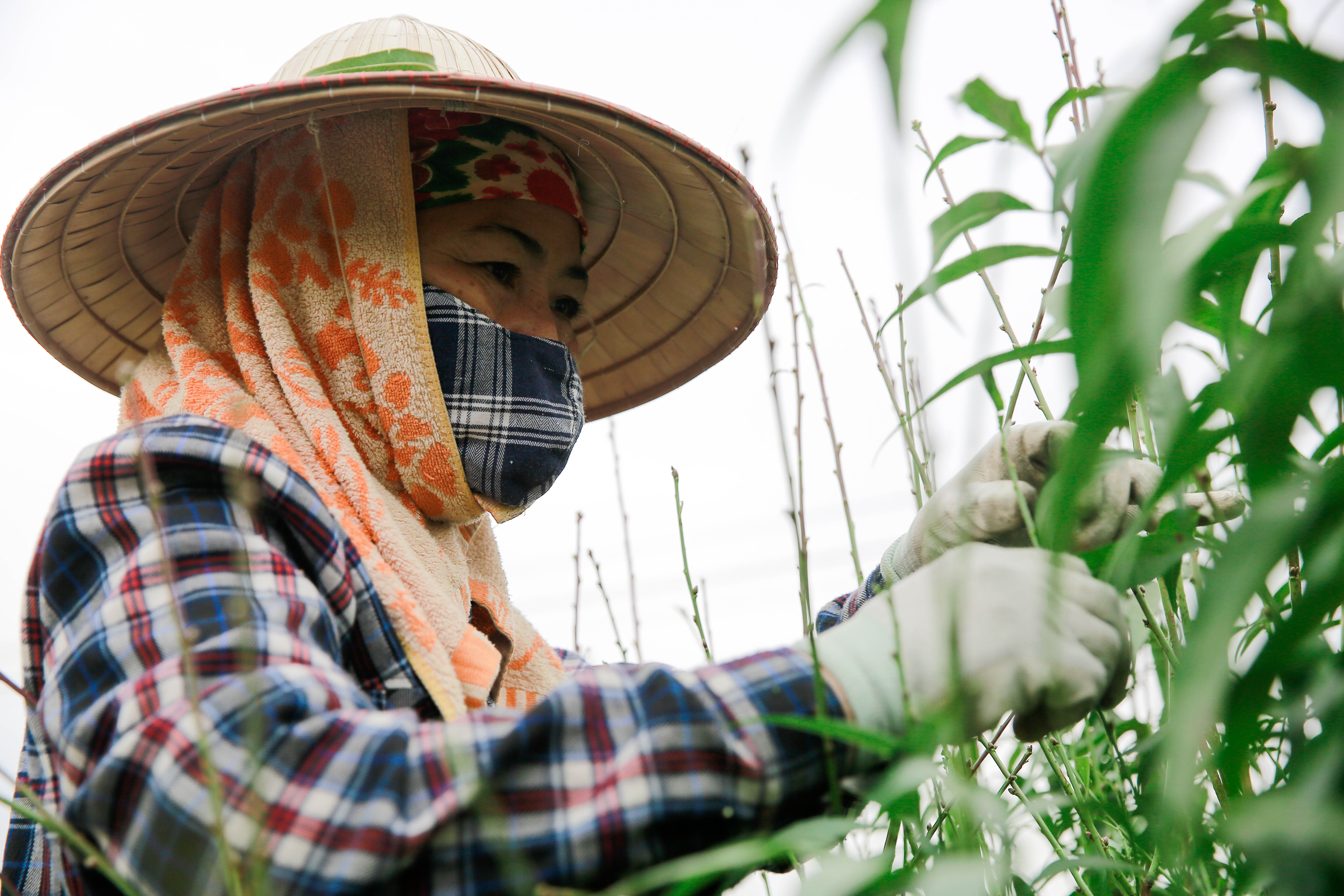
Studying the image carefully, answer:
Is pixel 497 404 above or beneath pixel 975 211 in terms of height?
above

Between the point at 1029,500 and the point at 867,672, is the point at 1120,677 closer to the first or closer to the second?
the point at 867,672

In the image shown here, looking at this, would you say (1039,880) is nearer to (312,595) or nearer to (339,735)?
(339,735)

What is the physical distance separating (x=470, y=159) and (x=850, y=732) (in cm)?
108

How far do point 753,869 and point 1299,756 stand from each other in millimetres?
361

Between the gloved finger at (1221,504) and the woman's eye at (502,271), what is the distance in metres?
0.90

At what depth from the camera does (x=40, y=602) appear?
0.75 m

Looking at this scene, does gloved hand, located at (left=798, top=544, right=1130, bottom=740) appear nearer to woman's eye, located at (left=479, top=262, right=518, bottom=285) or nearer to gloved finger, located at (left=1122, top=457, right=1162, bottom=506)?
gloved finger, located at (left=1122, top=457, right=1162, bottom=506)

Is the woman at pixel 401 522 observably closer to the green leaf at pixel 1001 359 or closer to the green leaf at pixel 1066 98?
the green leaf at pixel 1001 359

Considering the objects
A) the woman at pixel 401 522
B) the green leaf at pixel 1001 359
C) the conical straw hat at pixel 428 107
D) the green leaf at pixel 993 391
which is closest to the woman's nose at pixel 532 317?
the woman at pixel 401 522

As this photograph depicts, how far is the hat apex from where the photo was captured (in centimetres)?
134

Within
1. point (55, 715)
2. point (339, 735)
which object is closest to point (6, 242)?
point (55, 715)

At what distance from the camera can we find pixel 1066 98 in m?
0.56

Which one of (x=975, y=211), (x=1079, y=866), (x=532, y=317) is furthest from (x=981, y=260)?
(x=532, y=317)

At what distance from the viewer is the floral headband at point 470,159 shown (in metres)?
1.29
